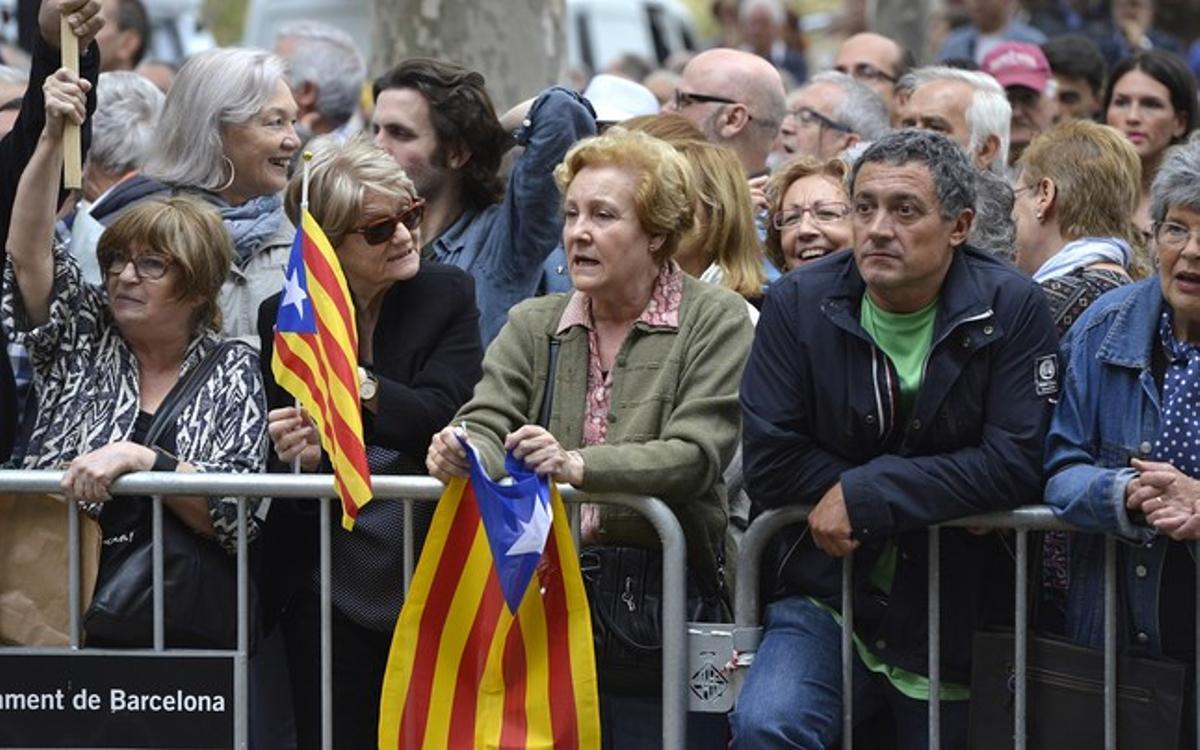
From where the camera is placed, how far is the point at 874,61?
35.9 ft

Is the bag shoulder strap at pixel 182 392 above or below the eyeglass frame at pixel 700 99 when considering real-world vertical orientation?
below

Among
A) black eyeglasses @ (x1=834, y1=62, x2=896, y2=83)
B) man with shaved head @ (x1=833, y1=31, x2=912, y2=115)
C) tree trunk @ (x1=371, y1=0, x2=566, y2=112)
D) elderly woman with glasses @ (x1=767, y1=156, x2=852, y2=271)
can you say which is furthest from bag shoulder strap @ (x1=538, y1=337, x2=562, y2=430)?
black eyeglasses @ (x1=834, y1=62, x2=896, y2=83)

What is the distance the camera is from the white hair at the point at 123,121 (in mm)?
7711

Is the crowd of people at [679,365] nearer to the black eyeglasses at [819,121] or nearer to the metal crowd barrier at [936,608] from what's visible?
the metal crowd barrier at [936,608]

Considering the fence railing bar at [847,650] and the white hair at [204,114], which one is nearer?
the fence railing bar at [847,650]

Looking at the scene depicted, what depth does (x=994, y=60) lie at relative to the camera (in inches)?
394

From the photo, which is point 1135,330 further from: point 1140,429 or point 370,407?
point 370,407

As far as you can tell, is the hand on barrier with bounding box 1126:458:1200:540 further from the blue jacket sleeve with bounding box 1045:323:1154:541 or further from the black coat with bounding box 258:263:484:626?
the black coat with bounding box 258:263:484:626

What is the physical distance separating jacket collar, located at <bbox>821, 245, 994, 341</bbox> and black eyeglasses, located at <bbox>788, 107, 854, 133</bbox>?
10.2ft

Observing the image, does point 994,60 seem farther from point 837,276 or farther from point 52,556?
point 52,556

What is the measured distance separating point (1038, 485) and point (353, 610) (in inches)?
71.9

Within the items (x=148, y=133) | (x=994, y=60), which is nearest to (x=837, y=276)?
(x=148, y=133)

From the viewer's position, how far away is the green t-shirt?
18.6ft

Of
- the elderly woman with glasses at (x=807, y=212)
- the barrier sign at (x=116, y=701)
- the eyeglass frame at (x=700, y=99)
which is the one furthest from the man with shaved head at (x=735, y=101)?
the barrier sign at (x=116, y=701)
